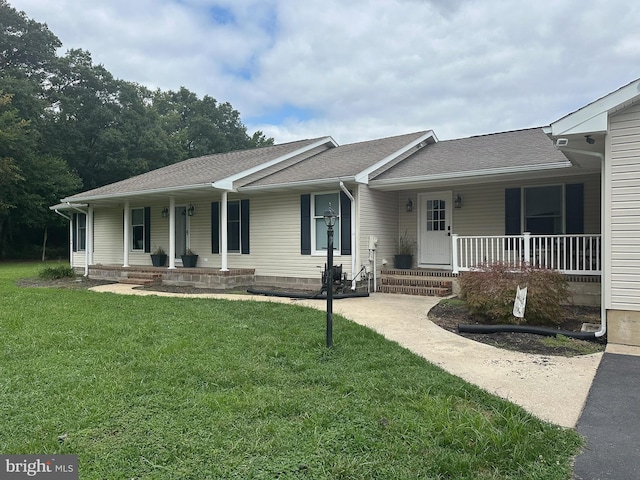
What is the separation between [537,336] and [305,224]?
20.6ft

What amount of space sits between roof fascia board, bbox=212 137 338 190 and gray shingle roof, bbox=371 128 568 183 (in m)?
3.40

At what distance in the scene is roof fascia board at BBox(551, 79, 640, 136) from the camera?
5086 millimetres

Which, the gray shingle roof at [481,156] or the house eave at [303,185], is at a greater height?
the gray shingle roof at [481,156]

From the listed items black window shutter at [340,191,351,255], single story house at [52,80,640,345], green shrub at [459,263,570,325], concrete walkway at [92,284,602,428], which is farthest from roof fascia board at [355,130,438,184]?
green shrub at [459,263,570,325]

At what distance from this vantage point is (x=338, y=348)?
15.8 ft

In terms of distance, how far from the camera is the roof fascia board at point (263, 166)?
10781 millimetres

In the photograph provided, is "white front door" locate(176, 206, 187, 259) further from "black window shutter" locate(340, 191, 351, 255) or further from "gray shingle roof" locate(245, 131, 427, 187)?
"black window shutter" locate(340, 191, 351, 255)

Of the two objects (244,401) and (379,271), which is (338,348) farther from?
(379,271)

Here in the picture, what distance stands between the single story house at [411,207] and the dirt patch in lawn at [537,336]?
58 cm

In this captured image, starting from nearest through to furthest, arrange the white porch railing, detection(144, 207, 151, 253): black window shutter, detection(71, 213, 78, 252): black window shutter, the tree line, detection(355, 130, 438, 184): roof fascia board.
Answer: the white porch railing < detection(355, 130, 438, 184): roof fascia board < detection(144, 207, 151, 253): black window shutter < detection(71, 213, 78, 252): black window shutter < the tree line

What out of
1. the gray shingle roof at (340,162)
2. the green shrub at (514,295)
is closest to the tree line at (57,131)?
the gray shingle roof at (340,162)

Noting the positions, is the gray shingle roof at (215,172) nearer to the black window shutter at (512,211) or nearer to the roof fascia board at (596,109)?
the black window shutter at (512,211)

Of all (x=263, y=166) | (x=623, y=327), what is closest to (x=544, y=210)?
(x=623, y=327)

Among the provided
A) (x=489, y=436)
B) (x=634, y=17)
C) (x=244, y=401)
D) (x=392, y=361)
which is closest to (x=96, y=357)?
(x=244, y=401)
